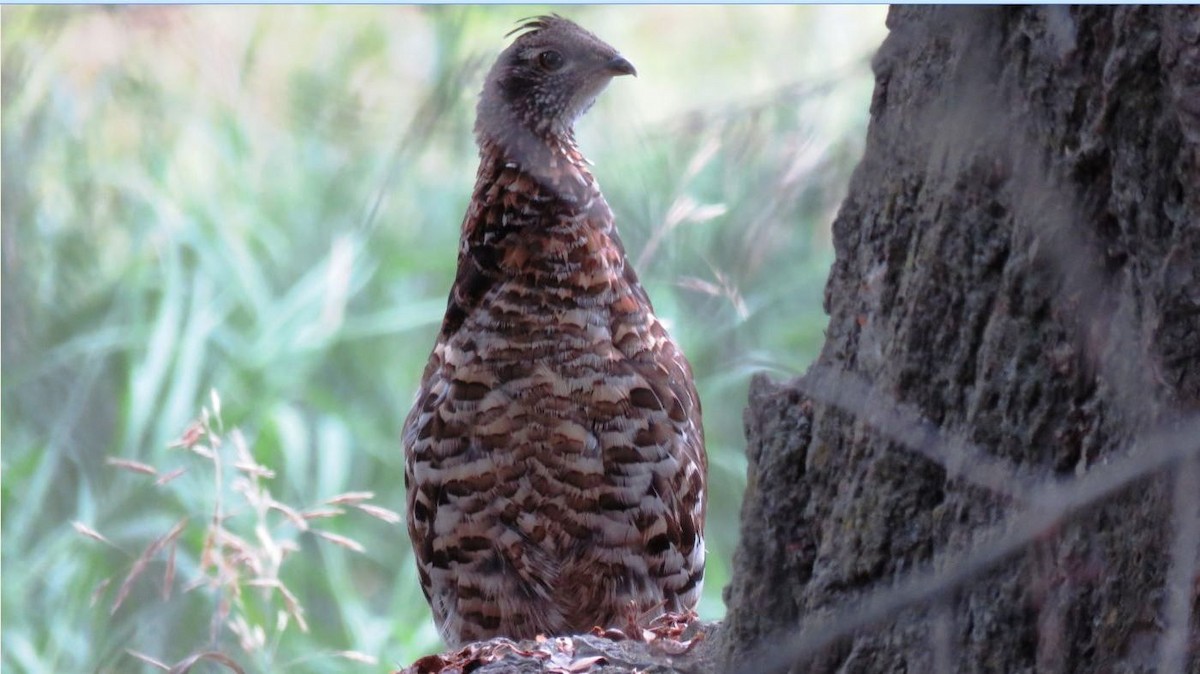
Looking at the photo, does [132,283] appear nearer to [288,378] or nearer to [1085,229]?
[288,378]

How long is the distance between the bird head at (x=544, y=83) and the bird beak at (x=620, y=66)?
0.01 m

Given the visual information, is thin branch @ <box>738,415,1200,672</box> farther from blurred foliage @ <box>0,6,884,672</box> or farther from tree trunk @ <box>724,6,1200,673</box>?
blurred foliage @ <box>0,6,884,672</box>

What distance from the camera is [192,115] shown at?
3816 millimetres

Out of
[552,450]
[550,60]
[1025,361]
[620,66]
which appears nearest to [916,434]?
[1025,361]

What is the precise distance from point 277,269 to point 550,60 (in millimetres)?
1561

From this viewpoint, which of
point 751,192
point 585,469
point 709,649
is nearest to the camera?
point 751,192

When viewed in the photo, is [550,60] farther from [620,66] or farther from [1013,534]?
[1013,534]

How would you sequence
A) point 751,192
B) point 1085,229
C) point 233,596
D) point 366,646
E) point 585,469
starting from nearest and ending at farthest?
point 1085,229 < point 751,192 < point 585,469 < point 233,596 < point 366,646

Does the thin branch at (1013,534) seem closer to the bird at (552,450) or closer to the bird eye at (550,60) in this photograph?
the bird at (552,450)

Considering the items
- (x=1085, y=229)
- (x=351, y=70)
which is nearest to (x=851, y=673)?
(x=1085, y=229)

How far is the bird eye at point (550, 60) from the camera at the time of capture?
2.82 m

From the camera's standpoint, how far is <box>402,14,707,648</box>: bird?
248 centimetres

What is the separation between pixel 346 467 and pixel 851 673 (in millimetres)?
2952

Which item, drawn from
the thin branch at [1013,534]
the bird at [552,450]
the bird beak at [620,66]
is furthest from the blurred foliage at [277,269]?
the thin branch at [1013,534]
